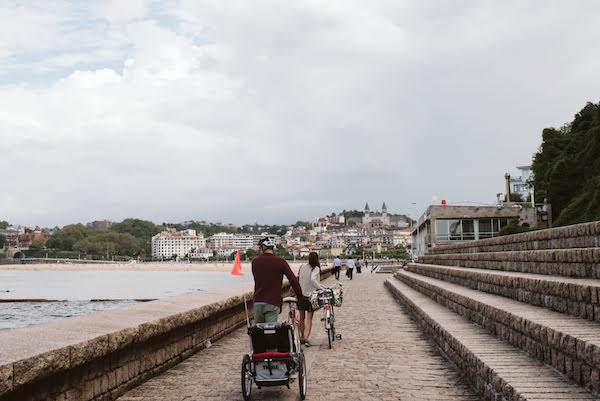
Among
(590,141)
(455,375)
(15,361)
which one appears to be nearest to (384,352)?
(455,375)

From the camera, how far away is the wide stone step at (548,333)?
4.71m

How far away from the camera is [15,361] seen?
4.46m

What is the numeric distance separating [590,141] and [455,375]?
115 feet

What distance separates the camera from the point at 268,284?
7301 mm

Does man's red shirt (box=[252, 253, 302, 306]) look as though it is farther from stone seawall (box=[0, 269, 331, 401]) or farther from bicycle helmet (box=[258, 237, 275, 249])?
stone seawall (box=[0, 269, 331, 401])

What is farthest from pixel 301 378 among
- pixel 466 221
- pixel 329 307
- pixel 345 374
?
pixel 466 221

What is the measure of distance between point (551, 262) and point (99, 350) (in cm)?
636

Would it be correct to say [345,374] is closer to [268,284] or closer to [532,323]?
[268,284]

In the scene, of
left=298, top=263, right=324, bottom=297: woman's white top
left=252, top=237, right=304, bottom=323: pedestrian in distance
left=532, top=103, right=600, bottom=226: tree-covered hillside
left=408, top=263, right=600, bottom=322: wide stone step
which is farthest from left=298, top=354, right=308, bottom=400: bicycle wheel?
left=532, top=103, right=600, bottom=226: tree-covered hillside

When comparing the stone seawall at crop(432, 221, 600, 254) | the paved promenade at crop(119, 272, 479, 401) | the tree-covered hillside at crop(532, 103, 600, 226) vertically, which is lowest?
the paved promenade at crop(119, 272, 479, 401)

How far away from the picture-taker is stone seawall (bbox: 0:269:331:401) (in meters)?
4.69

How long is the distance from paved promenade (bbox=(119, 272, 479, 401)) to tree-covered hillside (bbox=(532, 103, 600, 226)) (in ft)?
72.1

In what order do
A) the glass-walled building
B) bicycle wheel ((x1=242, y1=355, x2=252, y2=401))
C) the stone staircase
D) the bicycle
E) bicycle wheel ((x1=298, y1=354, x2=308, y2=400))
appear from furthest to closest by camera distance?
the glass-walled building, the bicycle, bicycle wheel ((x1=298, y1=354, x2=308, y2=400)), bicycle wheel ((x1=242, y1=355, x2=252, y2=401)), the stone staircase

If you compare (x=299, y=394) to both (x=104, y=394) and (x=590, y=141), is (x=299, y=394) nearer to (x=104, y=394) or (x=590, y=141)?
(x=104, y=394)
